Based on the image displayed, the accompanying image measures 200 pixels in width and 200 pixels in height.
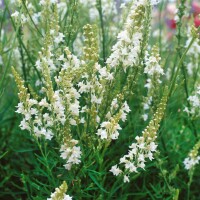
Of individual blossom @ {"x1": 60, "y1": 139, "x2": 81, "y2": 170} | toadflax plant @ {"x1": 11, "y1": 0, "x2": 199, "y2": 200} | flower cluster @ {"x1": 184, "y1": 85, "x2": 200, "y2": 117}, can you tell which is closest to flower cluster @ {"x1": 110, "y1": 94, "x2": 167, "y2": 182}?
toadflax plant @ {"x1": 11, "y1": 0, "x2": 199, "y2": 200}

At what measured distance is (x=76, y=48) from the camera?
367cm

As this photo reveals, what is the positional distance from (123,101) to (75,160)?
481mm

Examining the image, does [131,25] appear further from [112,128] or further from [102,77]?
[112,128]

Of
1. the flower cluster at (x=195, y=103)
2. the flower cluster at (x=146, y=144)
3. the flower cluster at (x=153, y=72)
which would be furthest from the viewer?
the flower cluster at (x=195, y=103)

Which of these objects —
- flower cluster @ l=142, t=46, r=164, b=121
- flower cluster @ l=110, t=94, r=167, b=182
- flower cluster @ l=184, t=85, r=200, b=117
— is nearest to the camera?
flower cluster @ l=110, t=94, r=167, b=182

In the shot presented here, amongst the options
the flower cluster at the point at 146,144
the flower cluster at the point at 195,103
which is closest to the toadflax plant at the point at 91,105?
the flower cluster at the point at 146,144

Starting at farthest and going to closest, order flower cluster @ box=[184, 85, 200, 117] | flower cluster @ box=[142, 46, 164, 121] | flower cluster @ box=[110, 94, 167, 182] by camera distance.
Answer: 1. flower cluster @ box=[184, 85, 200, 117]
2. flower cluster @ box=[142, 46, 164, 121]
3. flower cluster @ box=[110, 94, 167, 182]

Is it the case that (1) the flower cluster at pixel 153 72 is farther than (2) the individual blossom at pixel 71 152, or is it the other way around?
(1) the flower cluster at pixel 153 72

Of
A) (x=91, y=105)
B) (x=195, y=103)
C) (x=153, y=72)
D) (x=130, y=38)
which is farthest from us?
(x=195, y=103)

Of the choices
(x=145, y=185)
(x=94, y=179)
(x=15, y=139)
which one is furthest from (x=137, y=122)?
(x=15, y=139)

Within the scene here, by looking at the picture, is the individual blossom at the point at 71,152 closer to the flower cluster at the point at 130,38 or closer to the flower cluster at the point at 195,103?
the flower cluster at the point at 130,38

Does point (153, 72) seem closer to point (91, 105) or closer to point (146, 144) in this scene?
point (91, 105)

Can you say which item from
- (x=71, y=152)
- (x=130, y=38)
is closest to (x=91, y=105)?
(x=71, y=152)

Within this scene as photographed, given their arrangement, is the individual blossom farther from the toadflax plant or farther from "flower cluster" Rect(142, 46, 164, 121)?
"flower cluster" Rect(142, 46, 164, 121)
